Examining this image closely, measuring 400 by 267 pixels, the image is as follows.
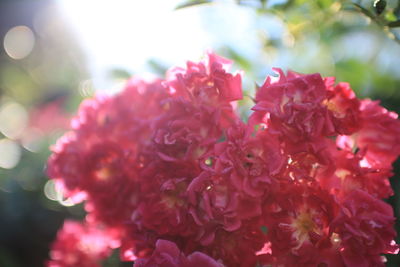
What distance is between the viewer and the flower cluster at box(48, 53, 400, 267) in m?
0.69

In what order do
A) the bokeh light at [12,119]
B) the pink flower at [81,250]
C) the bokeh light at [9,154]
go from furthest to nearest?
the bokeh light at [12,119] < the bokeh light at [9,154] < the pink flower at [81,250]

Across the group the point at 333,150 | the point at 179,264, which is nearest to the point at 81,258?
the point at 179,264

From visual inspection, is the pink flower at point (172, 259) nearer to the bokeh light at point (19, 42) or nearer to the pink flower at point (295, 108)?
the pink flower at point (295, 108)

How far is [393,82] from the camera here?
1396 mm

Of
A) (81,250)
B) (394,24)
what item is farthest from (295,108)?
(81,250)

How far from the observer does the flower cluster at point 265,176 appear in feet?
2.27

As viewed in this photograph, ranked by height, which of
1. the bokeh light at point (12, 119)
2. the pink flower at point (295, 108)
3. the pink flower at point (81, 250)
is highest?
the pink flower at point (295, 108)

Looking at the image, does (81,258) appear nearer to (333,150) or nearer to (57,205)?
(57,205)

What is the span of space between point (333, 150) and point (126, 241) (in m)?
0.40

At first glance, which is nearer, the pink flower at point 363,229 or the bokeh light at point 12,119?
the pink flower at point 363,229

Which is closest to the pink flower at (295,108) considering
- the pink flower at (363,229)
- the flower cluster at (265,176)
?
the flower cluster at (265,176)

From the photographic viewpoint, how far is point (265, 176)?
694mm

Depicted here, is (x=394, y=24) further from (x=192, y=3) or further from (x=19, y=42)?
(x=19, y=42)

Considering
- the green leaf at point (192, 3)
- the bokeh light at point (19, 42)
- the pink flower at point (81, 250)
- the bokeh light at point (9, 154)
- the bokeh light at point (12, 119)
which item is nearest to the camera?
the green leaf at point (192, 3)
